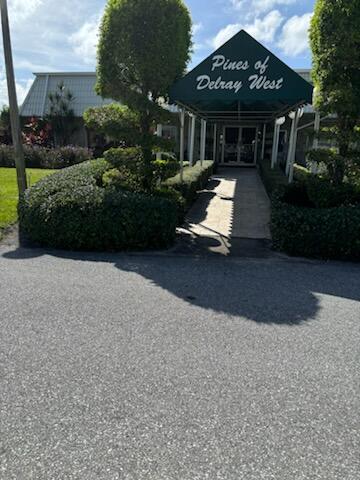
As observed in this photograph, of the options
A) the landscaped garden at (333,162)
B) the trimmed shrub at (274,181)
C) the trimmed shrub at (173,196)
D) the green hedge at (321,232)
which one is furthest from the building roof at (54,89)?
the green hedge at (321,232)

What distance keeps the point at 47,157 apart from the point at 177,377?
718 inches

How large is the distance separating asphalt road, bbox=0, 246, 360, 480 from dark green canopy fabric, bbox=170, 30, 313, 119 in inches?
141

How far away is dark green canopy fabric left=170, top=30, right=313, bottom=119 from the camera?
6602 millimetres

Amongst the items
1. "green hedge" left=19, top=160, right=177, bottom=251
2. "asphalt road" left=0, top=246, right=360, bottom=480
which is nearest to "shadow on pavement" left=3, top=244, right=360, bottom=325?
"asphalt road" left=0, top=246, right=360, bottom=480

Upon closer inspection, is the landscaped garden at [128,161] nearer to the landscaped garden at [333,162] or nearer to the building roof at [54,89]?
the landscaped garden at [333,162]

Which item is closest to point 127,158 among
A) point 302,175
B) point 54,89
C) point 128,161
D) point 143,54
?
point 128,161

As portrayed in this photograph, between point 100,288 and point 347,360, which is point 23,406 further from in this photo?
point 347,360

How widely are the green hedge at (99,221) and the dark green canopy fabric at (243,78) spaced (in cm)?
233

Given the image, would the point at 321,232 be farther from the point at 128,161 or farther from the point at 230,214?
the point at 128,161

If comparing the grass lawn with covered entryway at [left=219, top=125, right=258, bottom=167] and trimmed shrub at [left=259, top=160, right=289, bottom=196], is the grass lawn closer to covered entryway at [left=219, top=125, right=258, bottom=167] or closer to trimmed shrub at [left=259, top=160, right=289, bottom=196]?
trimmed shrub at [left=259, top=160, right=289, bottom=196]

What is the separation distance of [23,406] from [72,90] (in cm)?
2462

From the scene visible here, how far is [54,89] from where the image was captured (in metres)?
24.1

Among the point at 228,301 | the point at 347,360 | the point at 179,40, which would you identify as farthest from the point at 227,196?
the point at 347,360

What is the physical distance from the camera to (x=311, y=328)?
3.71 metres
